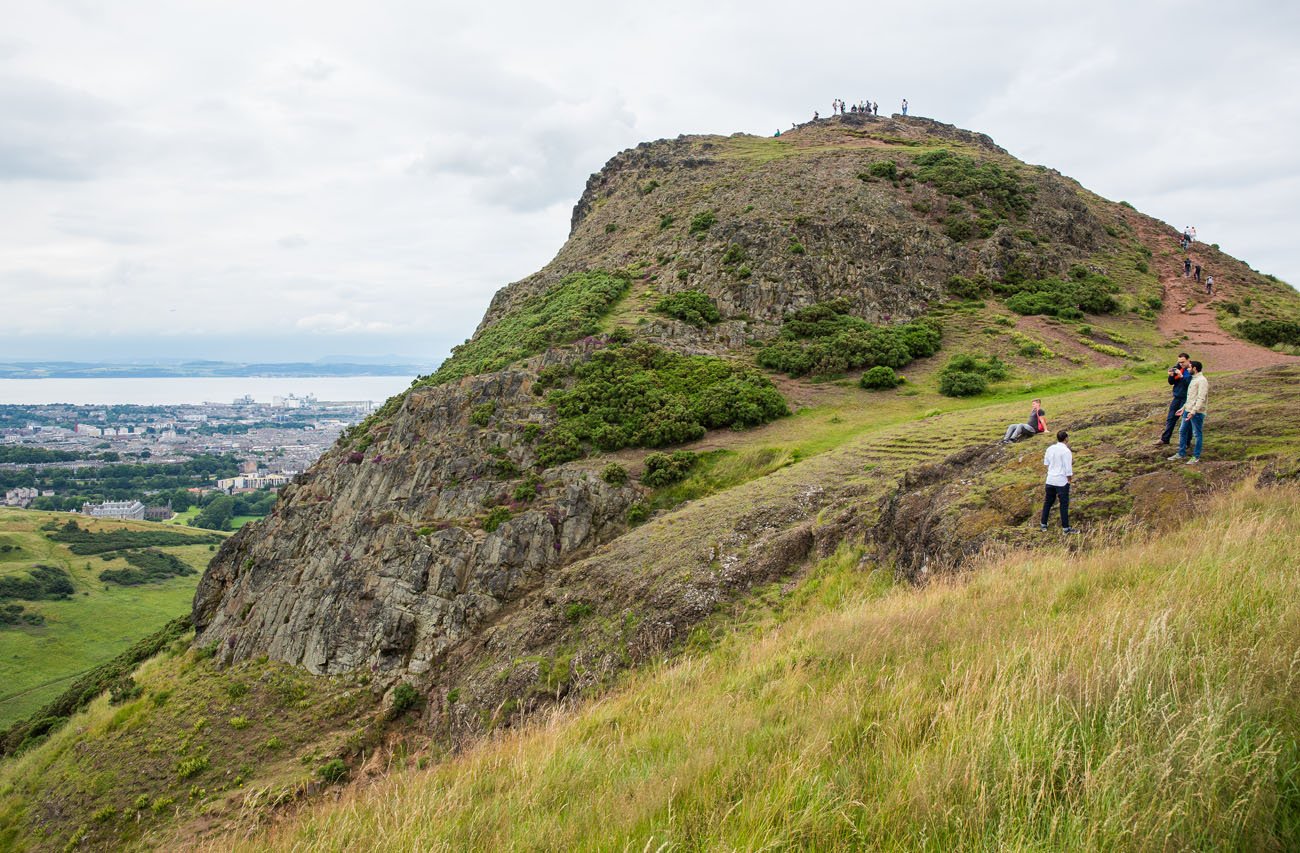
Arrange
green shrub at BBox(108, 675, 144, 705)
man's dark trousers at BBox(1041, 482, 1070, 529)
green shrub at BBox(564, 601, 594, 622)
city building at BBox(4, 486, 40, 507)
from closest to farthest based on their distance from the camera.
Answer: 1. man's dark trousers at BBox(1041, 482, 1070, 529)
2. green shrub at BBox(564, 601, 594, 622)
3. green shrub at BBox(108, 675, 144, 705)
4. city building at BBox(4, 486, 40, 507)

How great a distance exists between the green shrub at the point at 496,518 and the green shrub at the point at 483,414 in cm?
604

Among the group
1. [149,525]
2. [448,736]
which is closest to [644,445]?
[448,736]

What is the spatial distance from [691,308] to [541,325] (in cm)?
900

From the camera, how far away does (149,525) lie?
103375 mm

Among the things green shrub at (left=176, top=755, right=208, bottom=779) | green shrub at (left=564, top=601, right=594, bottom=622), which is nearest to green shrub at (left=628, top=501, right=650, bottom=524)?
green shrub at (left=564, top=601, right=594, bottom=622)

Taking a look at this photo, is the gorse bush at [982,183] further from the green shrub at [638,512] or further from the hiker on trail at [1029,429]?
the green shrub at [638,512]

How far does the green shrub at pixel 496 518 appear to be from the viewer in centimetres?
2312

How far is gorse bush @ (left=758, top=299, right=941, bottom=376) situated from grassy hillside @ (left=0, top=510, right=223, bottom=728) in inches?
1993

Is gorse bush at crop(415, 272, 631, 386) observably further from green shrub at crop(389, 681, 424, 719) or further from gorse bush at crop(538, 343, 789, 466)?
green shrub at crop(389, 681, 424, 719)

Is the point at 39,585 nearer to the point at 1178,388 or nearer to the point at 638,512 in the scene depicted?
the point at 638,512

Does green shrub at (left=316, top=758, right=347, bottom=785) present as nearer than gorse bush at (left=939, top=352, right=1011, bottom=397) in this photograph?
Yes

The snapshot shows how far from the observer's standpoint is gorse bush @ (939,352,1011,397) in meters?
→ 28.0

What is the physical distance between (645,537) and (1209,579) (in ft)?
48.6

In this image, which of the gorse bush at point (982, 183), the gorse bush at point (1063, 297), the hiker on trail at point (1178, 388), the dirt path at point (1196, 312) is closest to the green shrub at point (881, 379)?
the gorse bush at point (1063, 297)
